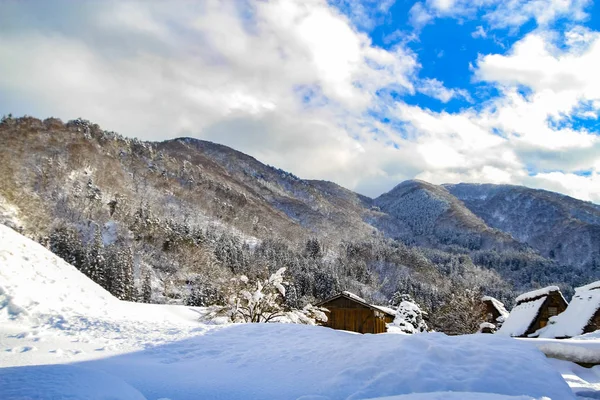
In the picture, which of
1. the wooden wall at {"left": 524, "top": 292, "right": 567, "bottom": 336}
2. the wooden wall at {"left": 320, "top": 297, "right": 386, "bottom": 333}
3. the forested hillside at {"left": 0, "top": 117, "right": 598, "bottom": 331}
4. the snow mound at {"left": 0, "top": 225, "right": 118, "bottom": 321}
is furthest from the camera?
the forested hillside at {"left": 0, "top": 117, "right": 598, "bottom": 331}

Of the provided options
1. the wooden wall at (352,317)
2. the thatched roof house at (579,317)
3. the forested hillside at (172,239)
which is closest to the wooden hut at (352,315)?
the wooden wall at (352,317)

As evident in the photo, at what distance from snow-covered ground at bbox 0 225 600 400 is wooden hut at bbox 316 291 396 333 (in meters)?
21.1

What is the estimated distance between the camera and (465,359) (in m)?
7.84

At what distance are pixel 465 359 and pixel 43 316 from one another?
11.1 metres

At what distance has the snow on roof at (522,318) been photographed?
2930 centimetres

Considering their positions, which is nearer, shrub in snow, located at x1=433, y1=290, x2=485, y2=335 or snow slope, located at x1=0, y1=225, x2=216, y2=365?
snow slope, located at x1=0, y1=225, x2=216, y2=365

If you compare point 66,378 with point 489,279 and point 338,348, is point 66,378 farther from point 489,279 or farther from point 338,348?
point 489,279

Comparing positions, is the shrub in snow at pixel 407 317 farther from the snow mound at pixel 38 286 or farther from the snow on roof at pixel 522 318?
the snow mound at pixel 38 286

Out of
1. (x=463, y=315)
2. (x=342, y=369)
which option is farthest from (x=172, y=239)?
(x=342, y=369)

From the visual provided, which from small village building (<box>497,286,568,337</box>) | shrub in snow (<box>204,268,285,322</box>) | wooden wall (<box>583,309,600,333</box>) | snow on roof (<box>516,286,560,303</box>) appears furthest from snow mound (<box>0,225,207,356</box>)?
snow on roof (<box>516,286,560,303</box>)

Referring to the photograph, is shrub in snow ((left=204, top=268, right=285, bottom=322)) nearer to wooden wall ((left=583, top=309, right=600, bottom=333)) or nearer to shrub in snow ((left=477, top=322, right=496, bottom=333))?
wooden wall ((left=583, top=309, right=600, bottom=333))

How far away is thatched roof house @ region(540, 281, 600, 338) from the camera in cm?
2352

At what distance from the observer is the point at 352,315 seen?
32094mm

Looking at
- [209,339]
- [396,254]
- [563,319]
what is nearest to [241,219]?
[396,254]
